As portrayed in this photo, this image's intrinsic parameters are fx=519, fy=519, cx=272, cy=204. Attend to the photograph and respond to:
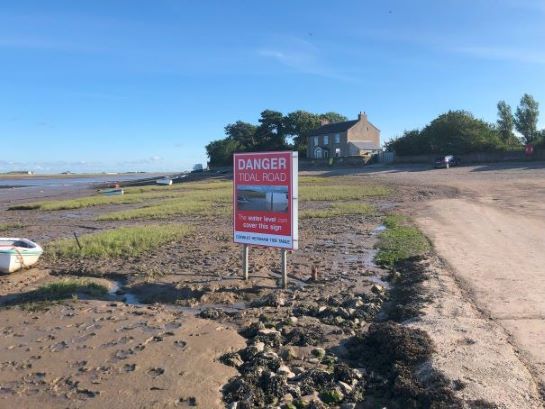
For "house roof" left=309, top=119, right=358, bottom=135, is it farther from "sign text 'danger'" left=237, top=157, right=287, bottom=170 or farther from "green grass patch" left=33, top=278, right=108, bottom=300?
"green grass patch" left=33, top=278, right=108, bottom=300

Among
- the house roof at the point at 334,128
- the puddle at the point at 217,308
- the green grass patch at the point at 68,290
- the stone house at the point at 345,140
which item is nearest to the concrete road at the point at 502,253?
the puddle at the point at 217,308

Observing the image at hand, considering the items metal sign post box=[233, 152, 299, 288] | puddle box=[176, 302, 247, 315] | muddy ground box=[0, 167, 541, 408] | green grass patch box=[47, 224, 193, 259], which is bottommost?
puddle box=[176, 302, 247, 315]

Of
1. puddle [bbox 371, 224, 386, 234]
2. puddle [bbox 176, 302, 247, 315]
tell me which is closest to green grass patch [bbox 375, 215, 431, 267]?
puddle [bbox 371, 224, 386, 234]

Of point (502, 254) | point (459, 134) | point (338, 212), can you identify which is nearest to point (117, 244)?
point (502, 254)

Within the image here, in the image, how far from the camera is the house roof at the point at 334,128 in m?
83.4

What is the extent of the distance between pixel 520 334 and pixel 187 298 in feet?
16.5

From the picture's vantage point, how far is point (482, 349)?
567cm

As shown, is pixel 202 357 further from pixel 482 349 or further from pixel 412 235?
pixel 412 235

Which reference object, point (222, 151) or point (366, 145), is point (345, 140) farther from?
point (222, 151)

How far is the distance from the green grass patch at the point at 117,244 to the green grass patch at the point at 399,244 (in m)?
5.95

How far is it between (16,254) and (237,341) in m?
6.43

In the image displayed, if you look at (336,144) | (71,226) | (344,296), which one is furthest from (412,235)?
(336,144)

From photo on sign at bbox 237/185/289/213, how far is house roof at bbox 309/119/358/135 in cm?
7431

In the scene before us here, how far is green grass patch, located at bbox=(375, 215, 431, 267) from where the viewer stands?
37.8 feet
